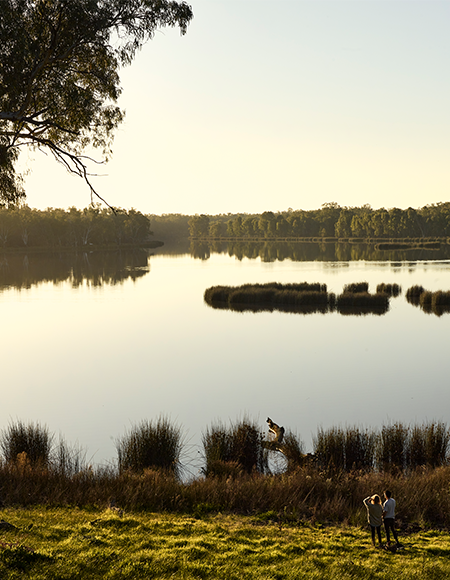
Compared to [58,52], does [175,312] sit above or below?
below

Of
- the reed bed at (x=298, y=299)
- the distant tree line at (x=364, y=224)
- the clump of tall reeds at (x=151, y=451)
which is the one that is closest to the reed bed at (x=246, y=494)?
the clump of tall reeds at (x=151, y=451)

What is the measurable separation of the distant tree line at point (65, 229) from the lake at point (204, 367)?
7913 cm

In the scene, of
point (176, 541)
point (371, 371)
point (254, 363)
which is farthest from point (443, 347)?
point (176, 541)

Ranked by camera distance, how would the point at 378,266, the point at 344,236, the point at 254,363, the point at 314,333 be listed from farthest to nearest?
1. the point at 344,236
2. the point at 378,266
3. the point at 314,333
4. the point at 254,363

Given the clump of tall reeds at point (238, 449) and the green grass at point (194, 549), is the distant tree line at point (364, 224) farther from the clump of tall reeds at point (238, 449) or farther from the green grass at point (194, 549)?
the green grass at point (194, 549)

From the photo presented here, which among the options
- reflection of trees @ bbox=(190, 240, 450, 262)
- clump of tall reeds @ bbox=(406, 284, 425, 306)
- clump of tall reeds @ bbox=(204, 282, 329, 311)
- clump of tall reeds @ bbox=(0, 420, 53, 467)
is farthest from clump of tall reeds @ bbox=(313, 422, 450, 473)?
reflection of trees @ bbox=(190, 240, 450, 262)

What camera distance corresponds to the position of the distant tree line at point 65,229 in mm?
115438

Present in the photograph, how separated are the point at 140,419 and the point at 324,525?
8571 millimetres

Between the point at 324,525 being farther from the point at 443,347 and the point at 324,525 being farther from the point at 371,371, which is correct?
the point at 443,347

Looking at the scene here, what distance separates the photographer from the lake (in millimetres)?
15750

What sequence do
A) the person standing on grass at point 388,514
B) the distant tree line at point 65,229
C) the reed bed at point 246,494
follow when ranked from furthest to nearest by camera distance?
the distant tree line at point 65,229 < the reed bed at point 246,494 < the person standing on grass at point 388,514

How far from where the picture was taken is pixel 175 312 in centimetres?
3722

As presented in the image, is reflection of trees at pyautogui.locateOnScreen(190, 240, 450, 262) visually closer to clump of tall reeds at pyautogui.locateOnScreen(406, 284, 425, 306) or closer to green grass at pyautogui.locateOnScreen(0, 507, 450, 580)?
clump of tall reeds at pyautogui.locateOnScreen(406, 284, 425, 306)

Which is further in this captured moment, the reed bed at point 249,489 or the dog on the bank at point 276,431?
the dog on the bank at point 276,431
